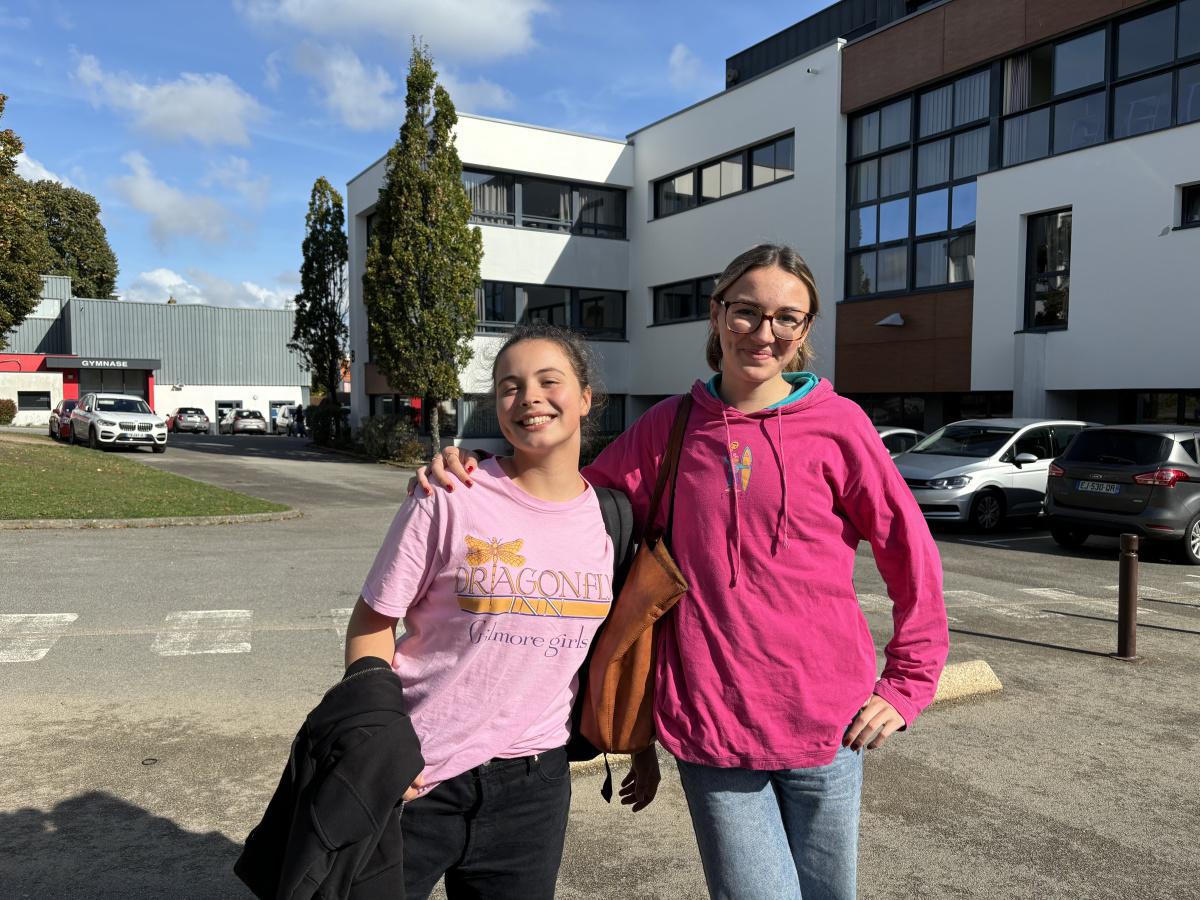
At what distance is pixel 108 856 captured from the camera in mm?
3502

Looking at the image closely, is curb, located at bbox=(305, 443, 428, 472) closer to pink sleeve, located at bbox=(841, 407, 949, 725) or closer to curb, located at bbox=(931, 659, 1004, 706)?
curb, located at bbox=(931, 659, 1004, 706)

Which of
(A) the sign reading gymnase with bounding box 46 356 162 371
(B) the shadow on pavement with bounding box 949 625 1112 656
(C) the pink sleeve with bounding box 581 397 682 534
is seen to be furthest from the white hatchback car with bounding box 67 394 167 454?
(C) the pink sleeve with bounding box 581 397 682 534

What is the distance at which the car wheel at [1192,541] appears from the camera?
1116cm

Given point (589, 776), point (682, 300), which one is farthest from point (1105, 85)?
point (589, 776)

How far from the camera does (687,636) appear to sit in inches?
83.4

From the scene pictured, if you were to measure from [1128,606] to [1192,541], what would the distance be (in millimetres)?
5683

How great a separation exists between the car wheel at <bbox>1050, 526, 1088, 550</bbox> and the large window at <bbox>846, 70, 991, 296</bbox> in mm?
8692

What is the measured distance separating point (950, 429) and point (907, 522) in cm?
1389

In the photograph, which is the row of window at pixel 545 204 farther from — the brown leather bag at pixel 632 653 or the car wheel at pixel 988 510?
the brown leather bag at pixel 632 653

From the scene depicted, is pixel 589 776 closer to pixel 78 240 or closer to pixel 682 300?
pixel 682 300

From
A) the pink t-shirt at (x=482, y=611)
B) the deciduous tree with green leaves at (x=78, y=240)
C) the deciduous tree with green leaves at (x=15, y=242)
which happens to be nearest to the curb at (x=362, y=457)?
the deciduous tree with green leaves at (x=15, y=242)

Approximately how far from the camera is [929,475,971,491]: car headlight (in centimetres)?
1366

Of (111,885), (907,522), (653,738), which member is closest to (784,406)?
(907,522)

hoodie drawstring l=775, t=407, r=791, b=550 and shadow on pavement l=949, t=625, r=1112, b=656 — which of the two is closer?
hoodie drawstring l=775, t=407, r=791, b=550
